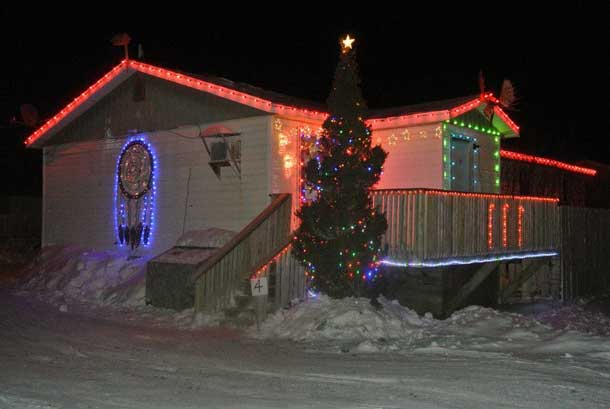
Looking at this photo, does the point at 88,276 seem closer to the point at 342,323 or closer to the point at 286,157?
the point at 286,157

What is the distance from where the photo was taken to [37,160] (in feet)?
141

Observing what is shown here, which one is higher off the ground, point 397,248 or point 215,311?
point 397,248

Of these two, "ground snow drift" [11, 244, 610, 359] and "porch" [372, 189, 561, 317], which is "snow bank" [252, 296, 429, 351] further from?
"porch" [372, 189, 561, 317]

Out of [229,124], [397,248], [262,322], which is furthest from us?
[229,124]

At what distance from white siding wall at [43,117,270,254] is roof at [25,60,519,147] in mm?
567

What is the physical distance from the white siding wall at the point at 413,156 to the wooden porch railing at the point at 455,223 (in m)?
1.41

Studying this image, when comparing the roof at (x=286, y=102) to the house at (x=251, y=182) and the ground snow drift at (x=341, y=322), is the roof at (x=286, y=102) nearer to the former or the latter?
the house at (x=251, y=182)

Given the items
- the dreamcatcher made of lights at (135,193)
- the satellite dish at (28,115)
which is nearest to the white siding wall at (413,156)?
the dreamcatcher made of lights at (135,193)

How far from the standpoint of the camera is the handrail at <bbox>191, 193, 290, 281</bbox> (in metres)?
13.0

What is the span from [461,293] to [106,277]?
8646 millimetres

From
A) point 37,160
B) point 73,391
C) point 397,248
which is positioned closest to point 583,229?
point 397,248

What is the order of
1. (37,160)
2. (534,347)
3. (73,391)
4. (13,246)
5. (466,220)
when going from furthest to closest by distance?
(37,160)
(13,246)
(466,220)
(534,347)
(73,391)

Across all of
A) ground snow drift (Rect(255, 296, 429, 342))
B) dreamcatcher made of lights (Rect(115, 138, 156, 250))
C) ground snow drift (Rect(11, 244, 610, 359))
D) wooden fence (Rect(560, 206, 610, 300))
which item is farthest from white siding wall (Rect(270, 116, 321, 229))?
wooden fence (Rect(560, 206, 610, 300))

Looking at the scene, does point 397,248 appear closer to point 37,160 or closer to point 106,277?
point 106,277
